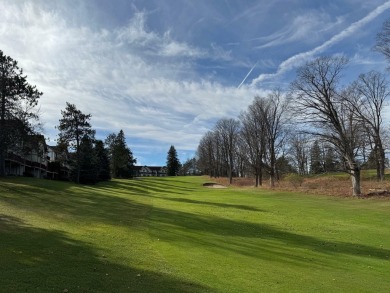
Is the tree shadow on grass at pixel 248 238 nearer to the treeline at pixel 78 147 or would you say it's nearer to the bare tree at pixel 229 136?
the treeline at pixel 78 147

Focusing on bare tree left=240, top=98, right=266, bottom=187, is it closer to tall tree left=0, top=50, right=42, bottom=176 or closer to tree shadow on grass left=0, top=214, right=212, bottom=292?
tall tree left=0, top=50, right=42, bottom=176

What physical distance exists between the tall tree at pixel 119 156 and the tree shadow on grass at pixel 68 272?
90174 millimetres

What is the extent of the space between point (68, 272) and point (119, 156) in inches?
3717

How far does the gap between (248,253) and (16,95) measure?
35.5 meters

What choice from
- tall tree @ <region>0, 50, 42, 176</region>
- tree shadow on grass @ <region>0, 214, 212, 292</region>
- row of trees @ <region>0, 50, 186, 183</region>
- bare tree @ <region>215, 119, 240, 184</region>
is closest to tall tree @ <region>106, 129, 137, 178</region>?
row of trees @ <region>0, 50, 186, 183</region>

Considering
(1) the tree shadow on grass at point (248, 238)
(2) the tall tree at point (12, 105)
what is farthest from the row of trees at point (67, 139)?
(1) the tree shadow on grass at point (248, 238)

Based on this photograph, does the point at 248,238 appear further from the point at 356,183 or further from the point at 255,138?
the point at 255,138

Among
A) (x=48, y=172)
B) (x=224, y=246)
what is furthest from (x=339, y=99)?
(x=48, y=172)

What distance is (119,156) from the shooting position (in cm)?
10131

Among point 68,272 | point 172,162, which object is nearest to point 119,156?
point 172,162

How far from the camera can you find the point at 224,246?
574 inches

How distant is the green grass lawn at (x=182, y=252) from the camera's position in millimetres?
8586

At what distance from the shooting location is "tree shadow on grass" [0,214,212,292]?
763cm

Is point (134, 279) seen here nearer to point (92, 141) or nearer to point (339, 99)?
point (339, 99)
